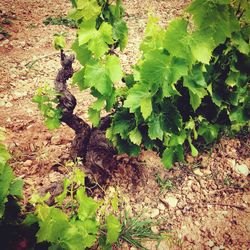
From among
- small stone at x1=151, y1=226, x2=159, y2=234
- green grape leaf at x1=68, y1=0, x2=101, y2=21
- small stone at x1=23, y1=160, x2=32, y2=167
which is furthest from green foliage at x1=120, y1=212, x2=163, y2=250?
green grape leaf at x1=68, y1=0, x2=101, y2=21

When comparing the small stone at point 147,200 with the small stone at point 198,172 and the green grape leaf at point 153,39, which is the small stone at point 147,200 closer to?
the small stone at point 198,172

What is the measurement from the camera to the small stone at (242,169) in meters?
2.88

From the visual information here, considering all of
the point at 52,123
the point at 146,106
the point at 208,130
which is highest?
the point at 146,106

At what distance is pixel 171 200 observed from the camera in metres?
2.69

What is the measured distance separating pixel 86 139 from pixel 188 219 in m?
1.15

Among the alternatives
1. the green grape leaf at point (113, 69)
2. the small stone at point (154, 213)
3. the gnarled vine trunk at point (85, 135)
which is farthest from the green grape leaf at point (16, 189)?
the small stone at point (154, 213)

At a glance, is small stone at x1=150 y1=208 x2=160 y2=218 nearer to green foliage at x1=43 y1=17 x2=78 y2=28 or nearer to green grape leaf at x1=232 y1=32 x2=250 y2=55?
green grape leaf at x1=232 y1=32 x2=250 y2=55

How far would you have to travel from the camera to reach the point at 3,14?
18.4 ft

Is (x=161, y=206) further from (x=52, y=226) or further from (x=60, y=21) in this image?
(x=60, y=21)

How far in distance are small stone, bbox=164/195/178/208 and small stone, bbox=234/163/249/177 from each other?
0.72 meters

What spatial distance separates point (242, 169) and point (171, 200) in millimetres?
810

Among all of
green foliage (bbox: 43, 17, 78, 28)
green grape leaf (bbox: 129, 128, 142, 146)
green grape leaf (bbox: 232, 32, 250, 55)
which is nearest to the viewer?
green grape leaf (bbox: 232, 32, 250, 55)

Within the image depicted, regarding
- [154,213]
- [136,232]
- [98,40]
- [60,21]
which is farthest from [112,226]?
[60,21]

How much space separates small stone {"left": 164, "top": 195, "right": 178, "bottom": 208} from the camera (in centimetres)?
266
